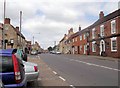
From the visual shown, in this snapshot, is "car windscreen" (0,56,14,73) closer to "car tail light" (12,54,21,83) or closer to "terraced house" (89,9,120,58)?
"car tail light" (12,54,21,83)

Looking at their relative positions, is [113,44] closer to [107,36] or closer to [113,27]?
[113,27]

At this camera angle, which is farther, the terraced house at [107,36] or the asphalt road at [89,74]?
the terraced house at [107,36]

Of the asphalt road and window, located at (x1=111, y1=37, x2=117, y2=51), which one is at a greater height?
window, located at (x1=111, y1=37, x2=117, y2=51)

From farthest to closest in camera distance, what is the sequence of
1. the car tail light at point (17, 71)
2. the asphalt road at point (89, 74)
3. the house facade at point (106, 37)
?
the house facade at point (106, 37), the asphalt road at point (89, 74), the car tail light at point (17, 71)

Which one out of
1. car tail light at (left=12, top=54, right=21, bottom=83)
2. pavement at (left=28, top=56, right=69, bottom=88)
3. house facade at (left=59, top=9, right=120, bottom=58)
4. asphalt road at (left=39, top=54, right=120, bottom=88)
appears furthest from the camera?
house facade at (left=59, top=9, right=120, bottom=58)

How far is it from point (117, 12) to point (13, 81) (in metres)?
38.2

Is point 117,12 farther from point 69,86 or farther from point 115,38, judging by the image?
point 69,86

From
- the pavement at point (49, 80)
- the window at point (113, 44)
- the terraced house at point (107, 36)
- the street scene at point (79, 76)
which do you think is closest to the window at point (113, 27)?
the terraced house at point (107, 36)

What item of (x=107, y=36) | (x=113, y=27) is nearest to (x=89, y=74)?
(x=113, y=27)

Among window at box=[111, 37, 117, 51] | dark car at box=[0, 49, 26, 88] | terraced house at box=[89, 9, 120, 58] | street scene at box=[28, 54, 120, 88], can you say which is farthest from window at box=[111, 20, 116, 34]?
dark car at box=[0, 49, 26, 88]

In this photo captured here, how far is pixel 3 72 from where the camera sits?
7.79 meters

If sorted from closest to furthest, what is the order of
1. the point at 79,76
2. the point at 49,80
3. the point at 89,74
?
the point at 49,80, the point at 79,76, the point at 89,74

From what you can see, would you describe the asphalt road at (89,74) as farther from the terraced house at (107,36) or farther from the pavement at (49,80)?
the terraced house at (107,36)

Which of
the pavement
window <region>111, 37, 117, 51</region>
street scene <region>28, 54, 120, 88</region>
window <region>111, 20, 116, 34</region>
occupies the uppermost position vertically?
window <region>111, 20, 116, 34</region>
